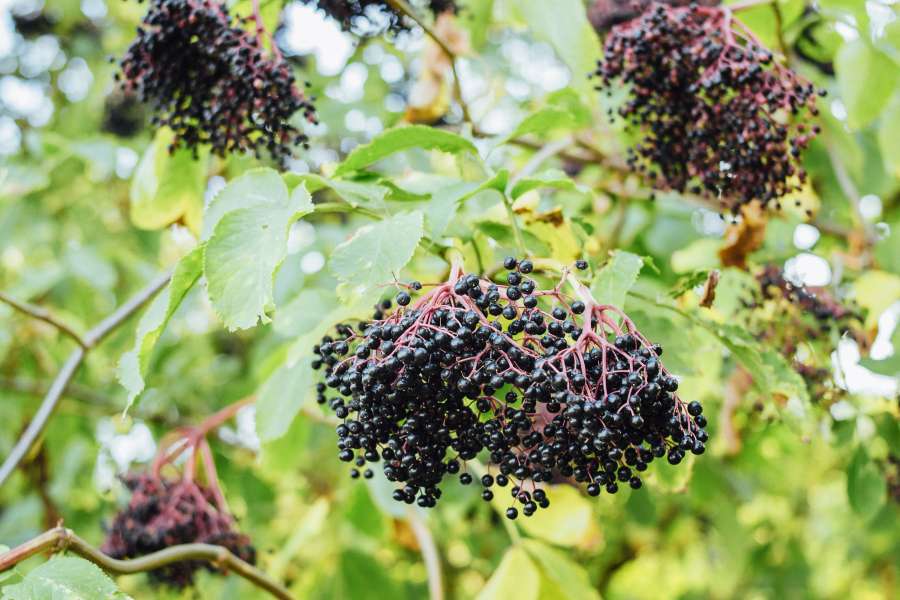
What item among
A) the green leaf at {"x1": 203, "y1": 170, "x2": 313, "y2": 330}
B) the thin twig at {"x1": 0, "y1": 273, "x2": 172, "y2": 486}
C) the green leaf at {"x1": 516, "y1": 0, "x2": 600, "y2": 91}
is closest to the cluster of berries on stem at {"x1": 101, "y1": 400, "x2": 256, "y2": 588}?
the thin twig at {"x1": 0, "y1": 273, "x2": 172, "y2": 486}

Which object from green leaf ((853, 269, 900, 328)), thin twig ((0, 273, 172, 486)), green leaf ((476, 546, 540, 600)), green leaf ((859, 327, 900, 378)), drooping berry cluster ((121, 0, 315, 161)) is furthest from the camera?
green leaf ((853, 269, 900, 328))

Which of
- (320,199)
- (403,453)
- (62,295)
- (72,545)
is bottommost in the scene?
(62,295)

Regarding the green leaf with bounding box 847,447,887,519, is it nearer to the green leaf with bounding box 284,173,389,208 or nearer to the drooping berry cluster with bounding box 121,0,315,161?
the green leaf with bounding box 284,173,389,208

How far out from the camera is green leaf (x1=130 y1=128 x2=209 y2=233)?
2170 mm

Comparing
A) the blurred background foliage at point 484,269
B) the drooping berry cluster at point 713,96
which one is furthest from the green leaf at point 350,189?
the drooping berry cluster at point 713,96

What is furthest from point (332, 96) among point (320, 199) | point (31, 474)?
point (31, 474)

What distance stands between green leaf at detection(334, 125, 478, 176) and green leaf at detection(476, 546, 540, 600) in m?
1.07

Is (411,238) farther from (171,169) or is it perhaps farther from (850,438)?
(850,438)

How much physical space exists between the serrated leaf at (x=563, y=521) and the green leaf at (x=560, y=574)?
4 cm

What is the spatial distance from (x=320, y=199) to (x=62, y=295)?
1.17 meters

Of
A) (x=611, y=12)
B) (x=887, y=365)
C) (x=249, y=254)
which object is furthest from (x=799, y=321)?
(x=249, y=254)

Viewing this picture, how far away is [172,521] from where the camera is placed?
6.58 ft

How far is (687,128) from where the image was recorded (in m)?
1.85

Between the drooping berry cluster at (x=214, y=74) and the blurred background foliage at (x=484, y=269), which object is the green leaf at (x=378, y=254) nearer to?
the blurred background foliage at (x=484, y=269)
